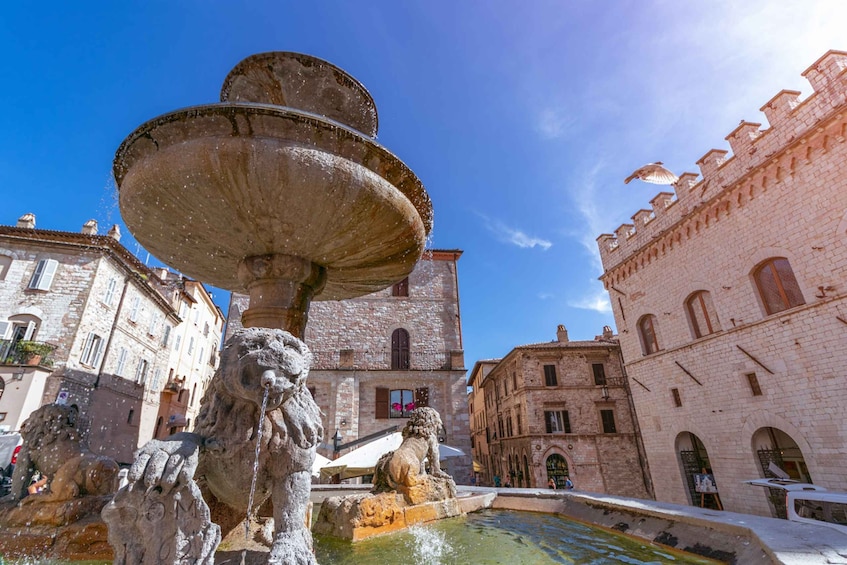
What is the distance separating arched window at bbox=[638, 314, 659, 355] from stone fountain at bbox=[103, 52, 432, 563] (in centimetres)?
1351

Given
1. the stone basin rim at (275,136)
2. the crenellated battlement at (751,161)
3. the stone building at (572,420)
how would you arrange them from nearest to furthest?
the stone basin rim at (275,136) → the crenellated battlement at (751,161) → the stone building at (572,420)

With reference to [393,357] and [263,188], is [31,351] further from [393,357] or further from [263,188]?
[263,188]

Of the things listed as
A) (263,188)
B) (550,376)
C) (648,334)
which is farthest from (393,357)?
(263,188)

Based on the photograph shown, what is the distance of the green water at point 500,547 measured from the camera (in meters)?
3.83

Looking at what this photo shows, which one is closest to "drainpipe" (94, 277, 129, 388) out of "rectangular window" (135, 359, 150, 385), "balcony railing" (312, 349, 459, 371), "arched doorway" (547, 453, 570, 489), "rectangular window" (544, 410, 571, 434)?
"rectangular window" (135, 359, 150, 385)

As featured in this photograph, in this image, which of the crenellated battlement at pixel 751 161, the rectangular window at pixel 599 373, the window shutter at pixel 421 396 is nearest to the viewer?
the crenellated battlement at pixel 751 161

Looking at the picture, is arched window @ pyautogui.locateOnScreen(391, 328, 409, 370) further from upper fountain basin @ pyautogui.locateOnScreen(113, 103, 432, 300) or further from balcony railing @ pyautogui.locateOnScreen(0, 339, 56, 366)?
upper fountain basin @ pyautogui.locateOnScreen(113, 103, 432, 300)

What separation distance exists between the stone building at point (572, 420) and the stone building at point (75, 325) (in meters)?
22.5

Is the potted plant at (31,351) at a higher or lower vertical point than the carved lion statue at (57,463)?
higher

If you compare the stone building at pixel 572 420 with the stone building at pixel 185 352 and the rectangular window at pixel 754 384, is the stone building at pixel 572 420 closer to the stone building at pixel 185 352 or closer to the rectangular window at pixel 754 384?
the rectangular window at pixel 754 384

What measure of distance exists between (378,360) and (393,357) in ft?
2.59

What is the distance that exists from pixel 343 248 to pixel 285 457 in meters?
2.72

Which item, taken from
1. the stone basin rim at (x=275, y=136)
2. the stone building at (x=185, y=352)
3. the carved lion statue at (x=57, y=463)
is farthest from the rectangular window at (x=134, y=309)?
the carved lion statue at (x=57, y=463)

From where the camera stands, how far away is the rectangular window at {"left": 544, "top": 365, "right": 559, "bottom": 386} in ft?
86.4
